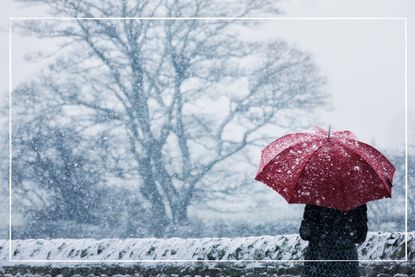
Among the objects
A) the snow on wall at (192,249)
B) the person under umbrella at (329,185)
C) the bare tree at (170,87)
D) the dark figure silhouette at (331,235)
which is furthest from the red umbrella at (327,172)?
the bare tree at (170,87)

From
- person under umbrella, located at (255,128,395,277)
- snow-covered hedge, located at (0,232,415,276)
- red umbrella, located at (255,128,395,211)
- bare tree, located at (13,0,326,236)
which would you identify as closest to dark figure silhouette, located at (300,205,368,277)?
person under umbrella, located at (255,128,395,277)

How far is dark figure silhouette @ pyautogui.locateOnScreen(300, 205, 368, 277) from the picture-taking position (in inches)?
141

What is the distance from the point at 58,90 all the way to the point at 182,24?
105 inches

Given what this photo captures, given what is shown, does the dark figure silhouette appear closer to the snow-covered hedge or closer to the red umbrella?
the red umbrella

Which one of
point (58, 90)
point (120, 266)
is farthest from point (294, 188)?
point (58, 90)

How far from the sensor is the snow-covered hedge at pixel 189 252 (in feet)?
16.0

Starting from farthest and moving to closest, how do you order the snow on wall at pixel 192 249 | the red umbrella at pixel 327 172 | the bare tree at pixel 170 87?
the bare tree at pixel 170 87 → the snow on wall at pixel 192 249 → the red umbrella at pixel 327 172

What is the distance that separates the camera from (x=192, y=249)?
17.6 feet

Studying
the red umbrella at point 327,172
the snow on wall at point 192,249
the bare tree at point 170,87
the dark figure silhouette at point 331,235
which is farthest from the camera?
the bare tree at point 170,87

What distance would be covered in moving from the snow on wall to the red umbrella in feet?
4.65

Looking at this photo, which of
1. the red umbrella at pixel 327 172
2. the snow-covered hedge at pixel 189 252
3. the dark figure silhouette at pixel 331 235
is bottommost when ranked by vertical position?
the snow-covered hedge at pixel 189 252

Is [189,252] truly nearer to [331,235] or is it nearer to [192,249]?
[192,249]

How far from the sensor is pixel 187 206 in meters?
11.5

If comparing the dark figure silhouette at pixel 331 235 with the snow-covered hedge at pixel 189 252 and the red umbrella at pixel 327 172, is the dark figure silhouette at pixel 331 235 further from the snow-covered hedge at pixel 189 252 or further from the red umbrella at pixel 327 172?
the snow-covered hedge at pixel 189 252
